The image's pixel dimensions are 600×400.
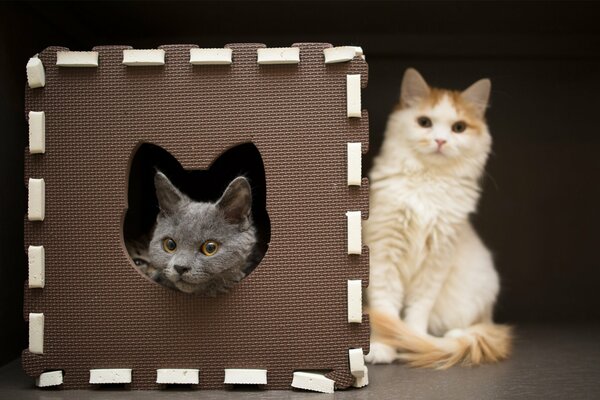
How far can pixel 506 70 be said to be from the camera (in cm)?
172

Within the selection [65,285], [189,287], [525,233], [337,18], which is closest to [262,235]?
[189,287]

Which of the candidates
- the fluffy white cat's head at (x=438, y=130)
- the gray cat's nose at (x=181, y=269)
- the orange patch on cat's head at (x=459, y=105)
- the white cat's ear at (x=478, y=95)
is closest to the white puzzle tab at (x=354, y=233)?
the gray cat's nose at (x=181, y=269)

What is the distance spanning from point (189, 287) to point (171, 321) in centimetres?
7

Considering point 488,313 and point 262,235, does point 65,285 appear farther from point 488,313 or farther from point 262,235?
point 488,313

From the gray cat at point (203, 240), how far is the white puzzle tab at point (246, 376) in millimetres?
147

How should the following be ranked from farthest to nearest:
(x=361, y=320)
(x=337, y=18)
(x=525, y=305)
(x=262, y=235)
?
(x=525, y=305) < (x=337, y=18) < (x=262, y=235) < (x=361, y=320)

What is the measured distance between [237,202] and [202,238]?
3.9 inches

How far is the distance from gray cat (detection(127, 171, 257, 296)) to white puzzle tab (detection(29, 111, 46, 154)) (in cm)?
22

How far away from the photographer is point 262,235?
4.47ft

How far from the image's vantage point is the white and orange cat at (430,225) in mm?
1390

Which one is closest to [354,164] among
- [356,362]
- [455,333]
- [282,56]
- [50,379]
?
[282,56]

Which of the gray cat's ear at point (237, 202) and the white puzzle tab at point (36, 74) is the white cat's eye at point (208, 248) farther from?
the white puzzle tab at point (36, 74)

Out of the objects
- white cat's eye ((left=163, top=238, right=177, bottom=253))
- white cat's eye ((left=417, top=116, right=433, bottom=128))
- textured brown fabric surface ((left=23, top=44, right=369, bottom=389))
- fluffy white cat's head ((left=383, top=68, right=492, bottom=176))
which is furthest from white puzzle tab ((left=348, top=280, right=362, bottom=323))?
white cat's eye ((left=417, top=116, right=433, bottom=128))

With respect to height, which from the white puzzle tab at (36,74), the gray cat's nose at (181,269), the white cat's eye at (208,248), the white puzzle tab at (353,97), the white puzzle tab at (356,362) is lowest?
the white puzzle tab at (356,362)
